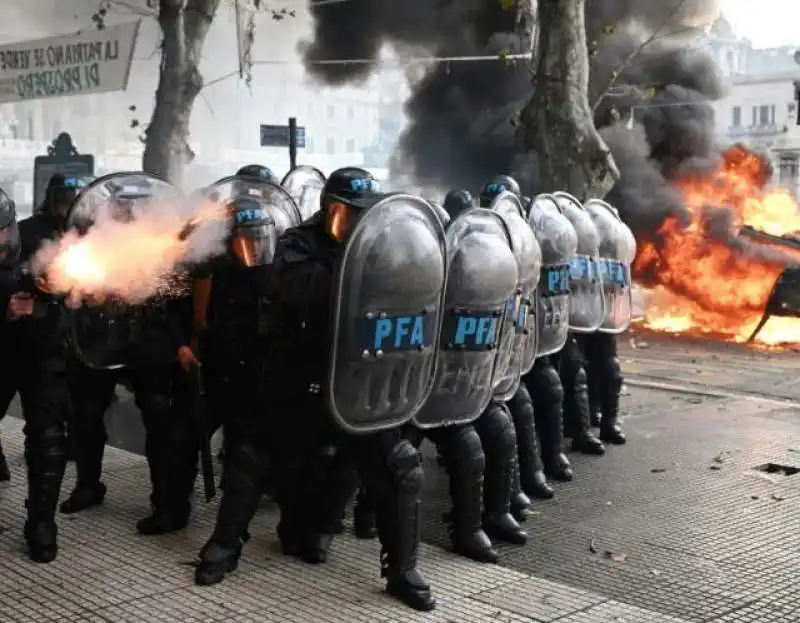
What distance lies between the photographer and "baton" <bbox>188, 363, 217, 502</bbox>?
4.82 metres

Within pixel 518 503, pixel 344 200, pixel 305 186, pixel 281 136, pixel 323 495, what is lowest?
pixel 518 503

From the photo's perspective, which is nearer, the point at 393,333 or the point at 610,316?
the point at 393,333

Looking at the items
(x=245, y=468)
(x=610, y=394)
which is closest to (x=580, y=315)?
(x=610, y=394)

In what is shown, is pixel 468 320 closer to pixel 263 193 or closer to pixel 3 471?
pixel 263 193

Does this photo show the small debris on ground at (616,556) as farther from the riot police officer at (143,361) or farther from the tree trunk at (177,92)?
the tree trunk at (177,92)

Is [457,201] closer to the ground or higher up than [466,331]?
higher up

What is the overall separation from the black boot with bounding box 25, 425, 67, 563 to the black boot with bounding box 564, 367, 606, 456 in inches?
137

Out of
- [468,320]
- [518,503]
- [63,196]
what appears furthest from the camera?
[63,196]

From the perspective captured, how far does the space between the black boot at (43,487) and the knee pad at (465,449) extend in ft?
5.60

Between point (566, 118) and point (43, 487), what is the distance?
27.1 ft

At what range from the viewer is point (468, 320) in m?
4.48

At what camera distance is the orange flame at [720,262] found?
15.4 meters

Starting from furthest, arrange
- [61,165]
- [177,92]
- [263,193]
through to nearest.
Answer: [177,92] → [61,165] → [263,193]

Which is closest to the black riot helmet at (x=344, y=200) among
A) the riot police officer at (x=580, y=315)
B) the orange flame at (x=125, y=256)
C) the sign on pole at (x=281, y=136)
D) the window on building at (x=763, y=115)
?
the orange flame at (x=125, y=256)
